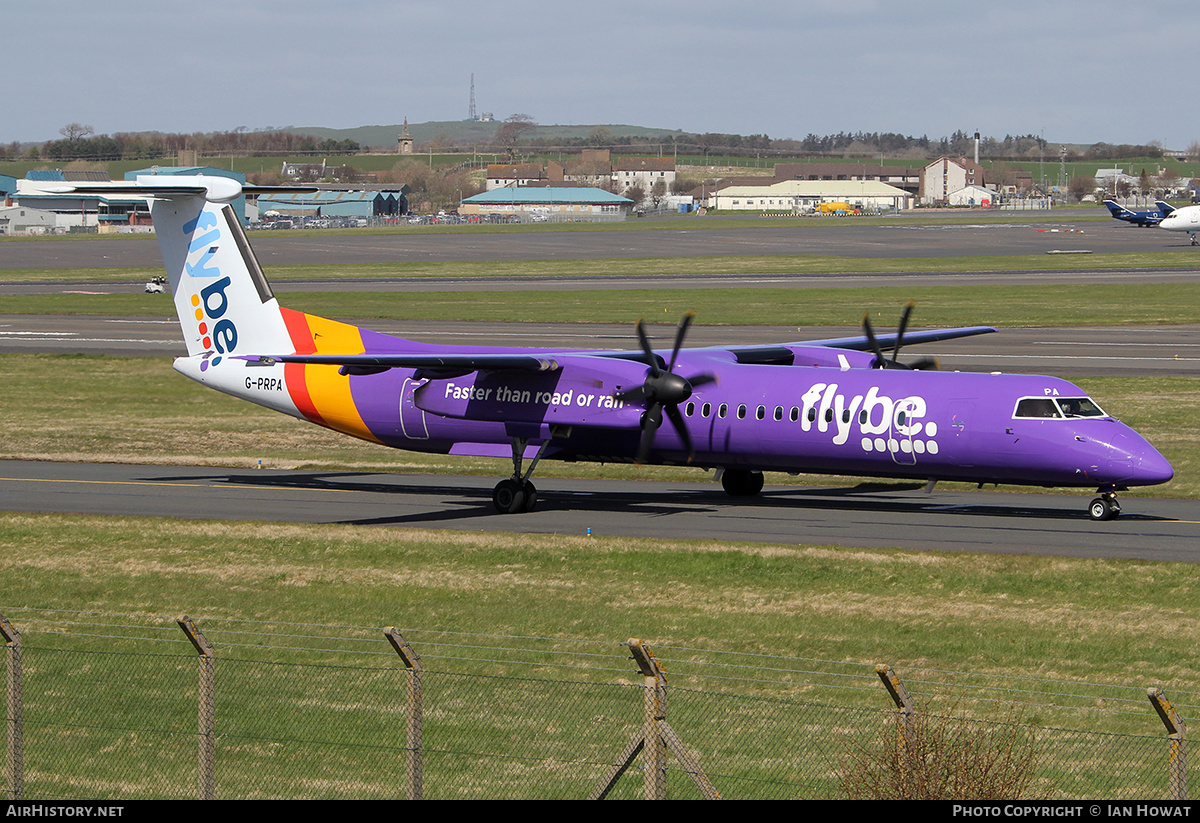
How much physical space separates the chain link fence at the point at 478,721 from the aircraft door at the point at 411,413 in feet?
36.6

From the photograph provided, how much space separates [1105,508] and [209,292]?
2197cm

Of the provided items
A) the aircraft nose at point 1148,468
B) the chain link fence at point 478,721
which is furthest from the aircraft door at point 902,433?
the chain link fence at point 478,721

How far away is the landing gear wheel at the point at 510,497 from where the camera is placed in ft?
103

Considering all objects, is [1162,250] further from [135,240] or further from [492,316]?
[135,240]

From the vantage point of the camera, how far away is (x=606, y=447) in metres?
31.5

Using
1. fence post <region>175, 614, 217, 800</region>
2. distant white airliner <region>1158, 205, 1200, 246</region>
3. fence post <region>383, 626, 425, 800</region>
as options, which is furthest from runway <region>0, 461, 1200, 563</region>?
distant white airliner <region>1158, 205, 1200, 246</region>

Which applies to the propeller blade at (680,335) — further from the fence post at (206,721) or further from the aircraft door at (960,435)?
the fence post at (206,721)

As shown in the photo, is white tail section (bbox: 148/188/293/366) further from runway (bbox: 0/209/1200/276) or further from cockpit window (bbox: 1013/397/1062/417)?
runway (bbox: 0/209/1200/276)

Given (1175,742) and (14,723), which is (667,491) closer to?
(14,723)

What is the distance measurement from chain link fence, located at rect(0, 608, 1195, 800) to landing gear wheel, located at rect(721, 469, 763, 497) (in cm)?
1291

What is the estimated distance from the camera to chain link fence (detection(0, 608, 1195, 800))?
13883 mm

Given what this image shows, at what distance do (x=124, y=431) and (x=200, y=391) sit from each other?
8708 millimetres

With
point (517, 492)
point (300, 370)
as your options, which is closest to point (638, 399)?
point (517, 492)

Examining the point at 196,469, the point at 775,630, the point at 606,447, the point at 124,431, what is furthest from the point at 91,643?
the point at 124,431
